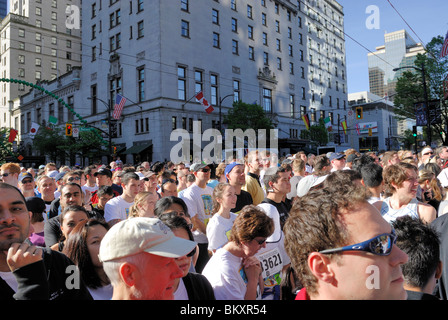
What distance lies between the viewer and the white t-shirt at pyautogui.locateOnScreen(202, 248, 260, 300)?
110 inches

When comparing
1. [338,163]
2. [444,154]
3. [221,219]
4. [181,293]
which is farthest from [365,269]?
[444,154]

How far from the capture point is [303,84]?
54.0 meters

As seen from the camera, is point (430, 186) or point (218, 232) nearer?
point (218, 232)

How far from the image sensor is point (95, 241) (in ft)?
9.68

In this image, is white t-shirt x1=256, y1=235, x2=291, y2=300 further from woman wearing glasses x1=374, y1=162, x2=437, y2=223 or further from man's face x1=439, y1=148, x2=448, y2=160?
man's face x1=439, y1=148, x2=448, y2=160

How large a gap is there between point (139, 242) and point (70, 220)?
2196mm

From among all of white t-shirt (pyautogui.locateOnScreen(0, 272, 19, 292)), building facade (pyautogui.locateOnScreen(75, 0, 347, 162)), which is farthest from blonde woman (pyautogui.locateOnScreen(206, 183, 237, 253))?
building facade (pyautogui.locateOnScreen(75, 0, 347, 162))

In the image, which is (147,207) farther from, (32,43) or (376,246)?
(32,43)

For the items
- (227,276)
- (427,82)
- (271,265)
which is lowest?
(271,265)

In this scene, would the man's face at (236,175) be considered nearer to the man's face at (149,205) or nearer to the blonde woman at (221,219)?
the blonde woman at (221,219)

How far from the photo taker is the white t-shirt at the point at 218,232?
416 centimetres

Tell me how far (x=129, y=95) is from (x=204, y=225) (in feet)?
110

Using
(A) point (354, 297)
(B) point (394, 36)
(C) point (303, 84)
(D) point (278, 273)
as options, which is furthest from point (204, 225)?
(C) point (303, 84)
